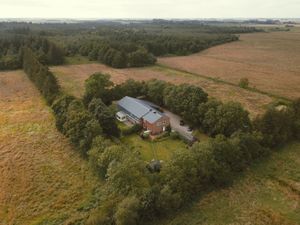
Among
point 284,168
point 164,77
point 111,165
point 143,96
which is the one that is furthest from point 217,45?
point 111,165

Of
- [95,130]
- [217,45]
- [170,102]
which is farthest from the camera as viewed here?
→ [217,45]

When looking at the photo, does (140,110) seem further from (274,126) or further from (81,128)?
(274,126)

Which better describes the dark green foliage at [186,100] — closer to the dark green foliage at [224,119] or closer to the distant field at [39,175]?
the dark green foliage at [224,119]

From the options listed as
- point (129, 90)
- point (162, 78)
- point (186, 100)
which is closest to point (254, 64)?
point (162, 78)

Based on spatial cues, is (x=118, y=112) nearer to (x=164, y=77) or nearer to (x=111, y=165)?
(x=111, y=165)

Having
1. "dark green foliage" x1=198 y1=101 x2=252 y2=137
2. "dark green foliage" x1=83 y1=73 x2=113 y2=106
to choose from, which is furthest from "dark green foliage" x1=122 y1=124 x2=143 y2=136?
"dark green foliage" x1=83 y1=73 x2=113 y2=106

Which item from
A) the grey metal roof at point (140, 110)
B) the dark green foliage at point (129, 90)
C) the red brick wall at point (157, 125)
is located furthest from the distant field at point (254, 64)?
the grey metal roof at point (140, 110)

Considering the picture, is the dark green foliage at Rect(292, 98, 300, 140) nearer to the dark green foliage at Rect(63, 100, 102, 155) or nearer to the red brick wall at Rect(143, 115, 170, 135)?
the red brick wall at Rect(143, 115, 170, 135)

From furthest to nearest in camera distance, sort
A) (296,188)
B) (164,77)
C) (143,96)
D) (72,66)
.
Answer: (72,66) → (164,77) → (143,96) → (296,188)
